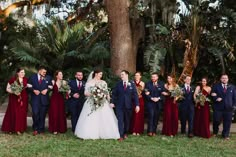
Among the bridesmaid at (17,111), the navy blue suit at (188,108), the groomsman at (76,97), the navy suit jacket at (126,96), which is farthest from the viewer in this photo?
the groomsman at (76,97)

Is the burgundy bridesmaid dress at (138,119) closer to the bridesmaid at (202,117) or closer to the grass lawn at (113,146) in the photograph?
the grass lawn at (113,146)

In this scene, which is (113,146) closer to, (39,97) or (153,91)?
(153,91)

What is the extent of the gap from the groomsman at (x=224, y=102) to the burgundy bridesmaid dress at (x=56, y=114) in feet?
11.9

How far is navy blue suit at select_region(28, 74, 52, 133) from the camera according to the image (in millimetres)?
9438

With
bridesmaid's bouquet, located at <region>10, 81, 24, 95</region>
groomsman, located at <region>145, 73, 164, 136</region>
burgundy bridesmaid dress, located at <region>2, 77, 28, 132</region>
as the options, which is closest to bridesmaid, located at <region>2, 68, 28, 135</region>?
burgundy bridesmaid dress, located at <region>2, 77, 28, 132</region>

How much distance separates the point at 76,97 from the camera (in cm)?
973

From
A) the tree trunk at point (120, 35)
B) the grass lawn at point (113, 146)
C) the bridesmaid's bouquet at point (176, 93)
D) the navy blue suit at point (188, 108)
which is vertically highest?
the tree trunk at point (120, 35)

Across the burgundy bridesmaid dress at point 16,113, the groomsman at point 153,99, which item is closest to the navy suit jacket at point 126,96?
the groomsman at point 153,99

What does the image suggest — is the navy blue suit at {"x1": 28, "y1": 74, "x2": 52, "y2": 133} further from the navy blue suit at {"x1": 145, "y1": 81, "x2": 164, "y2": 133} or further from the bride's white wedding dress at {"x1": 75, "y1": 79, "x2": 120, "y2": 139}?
the navy blue suit at {"x1": 145, "y1": 81, "x2": 164, "y2": 133}

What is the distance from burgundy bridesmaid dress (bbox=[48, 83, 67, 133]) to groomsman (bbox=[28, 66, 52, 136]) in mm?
146

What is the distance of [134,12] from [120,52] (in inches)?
49.8

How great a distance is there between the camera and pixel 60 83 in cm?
962

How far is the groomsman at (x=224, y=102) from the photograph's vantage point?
9305 millimetres

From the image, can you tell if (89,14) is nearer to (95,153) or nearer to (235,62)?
(235,62)
